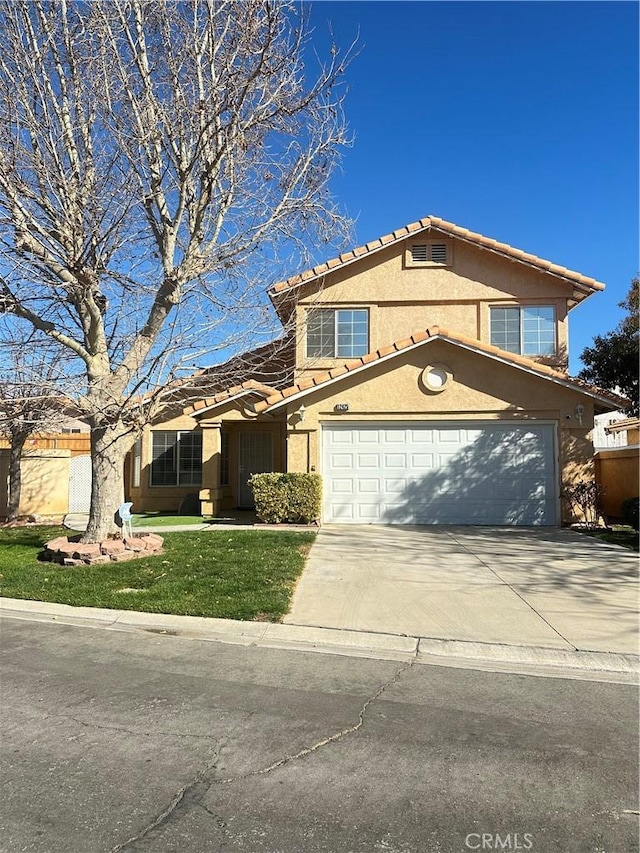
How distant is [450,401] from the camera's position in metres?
14.6

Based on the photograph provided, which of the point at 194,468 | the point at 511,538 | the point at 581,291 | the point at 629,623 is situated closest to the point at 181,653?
the point at 629,623

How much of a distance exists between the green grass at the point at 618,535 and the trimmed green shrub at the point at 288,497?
19.1ft

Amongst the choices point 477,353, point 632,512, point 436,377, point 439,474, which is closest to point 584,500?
point 632,512

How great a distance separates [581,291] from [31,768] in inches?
630

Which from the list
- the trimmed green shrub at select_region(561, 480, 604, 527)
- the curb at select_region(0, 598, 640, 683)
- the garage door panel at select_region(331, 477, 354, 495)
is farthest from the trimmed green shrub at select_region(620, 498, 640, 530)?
the curb at select_region(0, 598, 640, 683)

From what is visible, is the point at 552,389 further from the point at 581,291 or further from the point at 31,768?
the point at 31,768

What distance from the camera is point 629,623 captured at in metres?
6.86

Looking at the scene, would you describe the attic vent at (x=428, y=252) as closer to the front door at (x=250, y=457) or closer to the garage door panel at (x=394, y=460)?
the garage door panel at (x=394, y=460)

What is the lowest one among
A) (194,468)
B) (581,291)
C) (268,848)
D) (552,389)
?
(268,848)

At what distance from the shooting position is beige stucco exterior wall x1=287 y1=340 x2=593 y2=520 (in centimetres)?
1431

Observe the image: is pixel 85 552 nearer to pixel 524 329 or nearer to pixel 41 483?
pixel 41 483

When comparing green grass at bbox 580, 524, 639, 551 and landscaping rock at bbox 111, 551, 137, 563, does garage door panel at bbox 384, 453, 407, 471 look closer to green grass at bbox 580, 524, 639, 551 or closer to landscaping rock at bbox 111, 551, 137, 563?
green grass at bbox 580, 524, 639, 551

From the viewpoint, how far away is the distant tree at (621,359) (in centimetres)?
1461

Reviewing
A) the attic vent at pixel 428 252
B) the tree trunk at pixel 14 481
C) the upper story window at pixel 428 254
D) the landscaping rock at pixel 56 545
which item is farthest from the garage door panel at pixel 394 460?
the tree trunk at pixel 14 481
